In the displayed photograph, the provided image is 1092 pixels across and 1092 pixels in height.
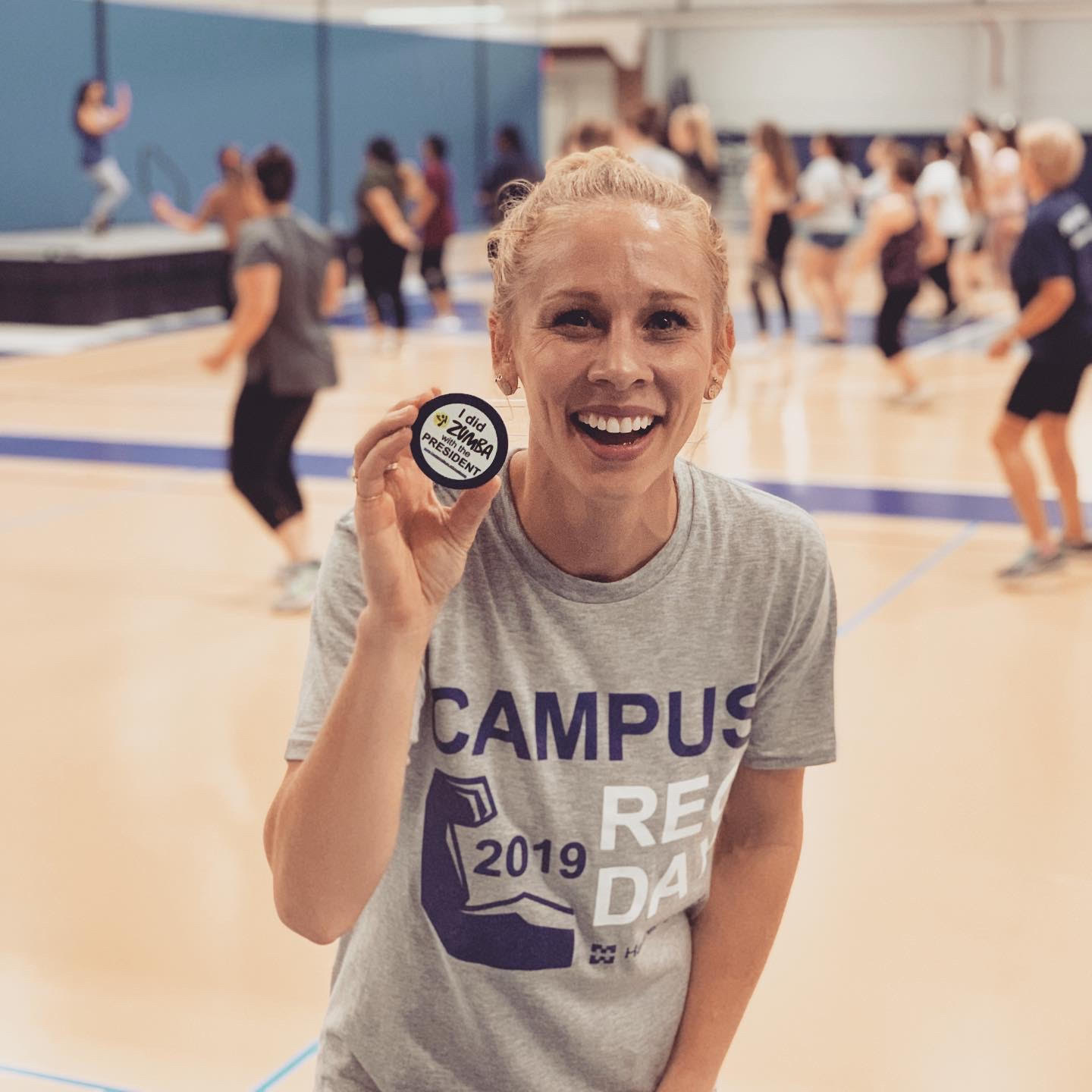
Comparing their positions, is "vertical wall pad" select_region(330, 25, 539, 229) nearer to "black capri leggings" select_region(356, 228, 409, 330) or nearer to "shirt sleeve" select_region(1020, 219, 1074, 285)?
"black capri leggings" select_region(356, 228, 409, 330)

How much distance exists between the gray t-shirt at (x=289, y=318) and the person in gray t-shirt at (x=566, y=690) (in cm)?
468

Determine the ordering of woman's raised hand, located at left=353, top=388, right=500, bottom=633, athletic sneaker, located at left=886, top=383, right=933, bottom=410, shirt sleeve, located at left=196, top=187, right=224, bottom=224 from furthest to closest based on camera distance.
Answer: shirt sleeve, located at left=196, top=187, right=224, bottom=224 → athletic sneaker, located at left=886, top=383, right=933, bottom=410 → woman's raised hand, located at left=353, top=388, right=500, bottom=633

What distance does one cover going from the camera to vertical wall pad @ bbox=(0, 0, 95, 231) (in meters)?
17.1

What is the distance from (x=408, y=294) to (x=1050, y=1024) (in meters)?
15.6

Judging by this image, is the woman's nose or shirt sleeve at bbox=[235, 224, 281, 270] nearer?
the woman's nose

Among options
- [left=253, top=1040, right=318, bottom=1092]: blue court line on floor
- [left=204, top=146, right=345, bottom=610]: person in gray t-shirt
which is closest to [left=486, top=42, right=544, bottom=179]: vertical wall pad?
[left=204, top=146, right=345, bottom=610]: person in gray t-shirt

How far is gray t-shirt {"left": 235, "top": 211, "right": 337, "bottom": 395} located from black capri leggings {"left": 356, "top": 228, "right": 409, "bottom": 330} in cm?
703

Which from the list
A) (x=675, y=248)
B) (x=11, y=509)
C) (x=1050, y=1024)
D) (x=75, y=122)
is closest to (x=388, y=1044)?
(x=675, y=248)

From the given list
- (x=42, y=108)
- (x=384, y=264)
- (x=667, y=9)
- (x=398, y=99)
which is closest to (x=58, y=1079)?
(x=384, y=264)

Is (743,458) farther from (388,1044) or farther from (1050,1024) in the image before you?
(388,1044)

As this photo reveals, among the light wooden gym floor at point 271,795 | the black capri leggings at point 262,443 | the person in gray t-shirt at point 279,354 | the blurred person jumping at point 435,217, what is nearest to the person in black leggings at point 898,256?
the light wooden gym floor at point 271,795

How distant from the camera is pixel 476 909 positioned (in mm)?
1465

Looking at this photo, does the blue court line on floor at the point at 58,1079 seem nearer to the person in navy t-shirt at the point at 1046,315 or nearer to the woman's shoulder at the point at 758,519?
the woman's shoulder at the point at 758,519

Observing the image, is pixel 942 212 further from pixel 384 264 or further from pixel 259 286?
pixel 259 286
